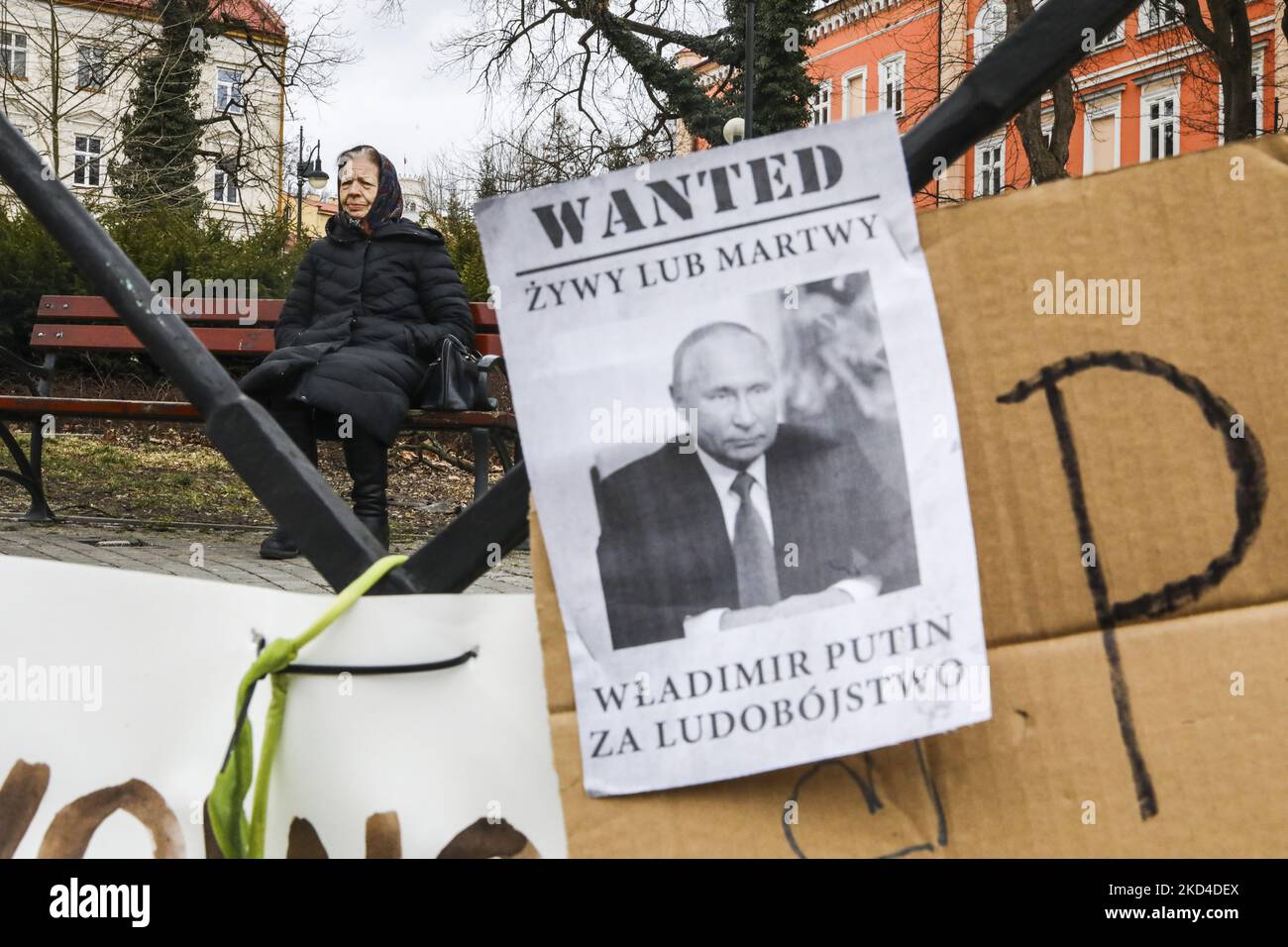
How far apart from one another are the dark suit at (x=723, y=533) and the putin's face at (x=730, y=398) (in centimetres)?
1

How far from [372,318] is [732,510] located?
3.76 meters

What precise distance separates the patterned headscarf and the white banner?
12.5 ft

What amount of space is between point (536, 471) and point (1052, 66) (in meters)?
0.40

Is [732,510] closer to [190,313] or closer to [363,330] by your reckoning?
[363,330]

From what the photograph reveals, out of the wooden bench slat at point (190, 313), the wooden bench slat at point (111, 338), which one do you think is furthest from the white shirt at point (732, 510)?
the wooden bench slat at point (190, 313)

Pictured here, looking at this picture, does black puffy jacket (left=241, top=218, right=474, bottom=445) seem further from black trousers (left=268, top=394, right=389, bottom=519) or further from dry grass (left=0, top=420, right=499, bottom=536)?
dry grass (left=0, top=420, right=499, bottom=536)

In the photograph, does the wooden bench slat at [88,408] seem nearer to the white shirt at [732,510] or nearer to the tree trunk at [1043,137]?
the white shirt at [732,510]

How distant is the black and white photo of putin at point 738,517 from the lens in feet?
2.44

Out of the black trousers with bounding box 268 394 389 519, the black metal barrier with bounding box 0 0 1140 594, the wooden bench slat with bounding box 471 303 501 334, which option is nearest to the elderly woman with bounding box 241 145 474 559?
the black trousers with bounding box 268 394 389 519

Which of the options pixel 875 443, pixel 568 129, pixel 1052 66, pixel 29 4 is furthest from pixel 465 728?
pixel 568 129

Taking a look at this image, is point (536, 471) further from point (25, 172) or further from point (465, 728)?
point (25, 172)

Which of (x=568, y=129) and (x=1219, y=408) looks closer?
(x=1219, y=408)

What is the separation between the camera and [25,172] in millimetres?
917

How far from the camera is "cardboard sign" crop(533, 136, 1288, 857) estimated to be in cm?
74
